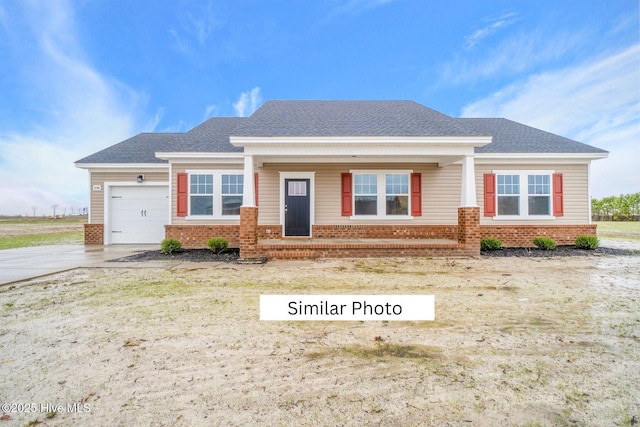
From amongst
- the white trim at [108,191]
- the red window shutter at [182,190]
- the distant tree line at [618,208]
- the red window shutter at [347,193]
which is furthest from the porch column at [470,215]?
the distant tree line at [618,208]

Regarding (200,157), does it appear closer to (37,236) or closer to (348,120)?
(348,120)

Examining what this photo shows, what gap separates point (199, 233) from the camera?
10.2 metres

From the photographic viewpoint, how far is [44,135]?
19.0 m

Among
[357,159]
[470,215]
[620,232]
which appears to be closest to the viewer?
[470,215]

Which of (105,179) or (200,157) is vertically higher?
(200,157)

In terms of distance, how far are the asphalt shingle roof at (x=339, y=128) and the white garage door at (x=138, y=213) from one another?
1.30 metres

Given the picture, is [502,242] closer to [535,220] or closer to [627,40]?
[535,220]

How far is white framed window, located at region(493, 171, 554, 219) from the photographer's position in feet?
34.6

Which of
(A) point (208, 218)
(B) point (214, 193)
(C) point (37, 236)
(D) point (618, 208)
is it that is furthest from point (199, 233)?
(D) point (618, 208)

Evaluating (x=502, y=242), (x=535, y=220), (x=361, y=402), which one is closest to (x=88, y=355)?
(x=361, y=402)

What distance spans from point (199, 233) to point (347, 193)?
18.2ft

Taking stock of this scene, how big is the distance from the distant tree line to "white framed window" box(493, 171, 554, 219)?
91.2 ft

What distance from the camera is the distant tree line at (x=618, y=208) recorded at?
91.2 ft

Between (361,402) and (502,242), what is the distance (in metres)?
10.3
